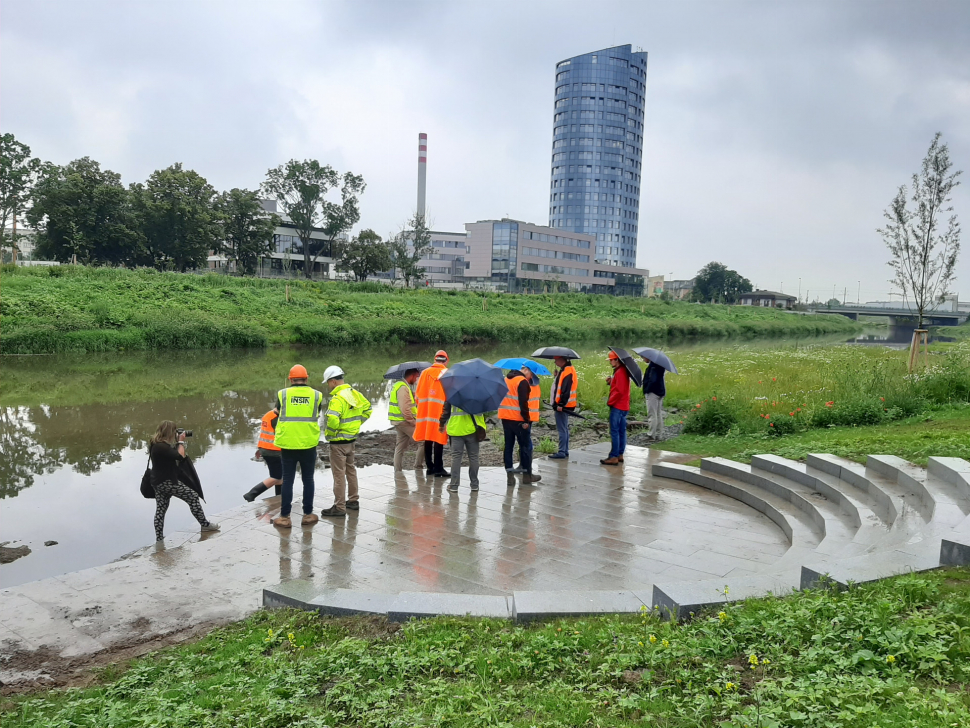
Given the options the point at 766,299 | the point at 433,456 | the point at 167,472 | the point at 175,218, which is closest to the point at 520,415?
the point at 433,456

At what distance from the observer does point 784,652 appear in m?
3.96

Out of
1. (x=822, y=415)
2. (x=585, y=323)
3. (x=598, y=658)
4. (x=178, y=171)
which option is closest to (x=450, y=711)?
(x=598, y=658)

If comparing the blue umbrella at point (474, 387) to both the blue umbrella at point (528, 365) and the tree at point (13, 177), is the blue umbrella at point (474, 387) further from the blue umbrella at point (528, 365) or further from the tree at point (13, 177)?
the tree at point (13, 177)

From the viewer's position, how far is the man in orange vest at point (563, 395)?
37.4 feet

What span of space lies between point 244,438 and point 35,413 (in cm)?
610

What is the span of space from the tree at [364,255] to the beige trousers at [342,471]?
58377mm

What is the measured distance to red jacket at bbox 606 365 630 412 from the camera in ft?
36.9

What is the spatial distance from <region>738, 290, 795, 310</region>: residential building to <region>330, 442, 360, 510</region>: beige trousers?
11319 centimetres

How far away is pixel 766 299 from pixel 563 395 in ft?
391

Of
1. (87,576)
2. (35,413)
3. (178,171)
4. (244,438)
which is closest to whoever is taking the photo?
(87,576)

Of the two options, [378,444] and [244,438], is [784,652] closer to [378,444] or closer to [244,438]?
[378,444]

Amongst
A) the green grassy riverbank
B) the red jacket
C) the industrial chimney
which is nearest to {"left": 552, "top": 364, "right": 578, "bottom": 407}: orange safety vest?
the red jacket

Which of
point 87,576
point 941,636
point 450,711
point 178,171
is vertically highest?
point 178,171

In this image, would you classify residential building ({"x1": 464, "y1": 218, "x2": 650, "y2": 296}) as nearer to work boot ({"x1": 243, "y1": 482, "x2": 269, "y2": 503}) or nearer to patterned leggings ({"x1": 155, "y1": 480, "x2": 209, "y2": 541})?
work boot ({"x1": 243, "y1": 482, "x2": 269, "y2": 503})
